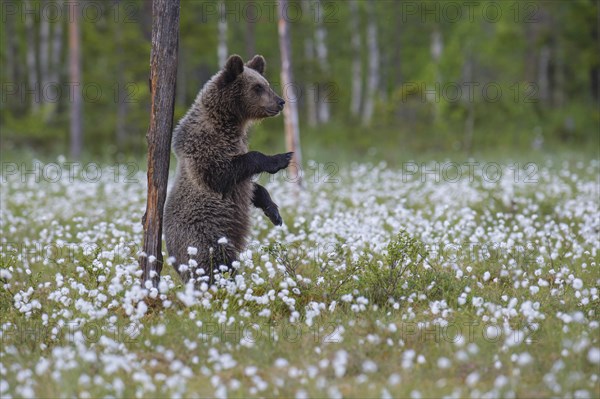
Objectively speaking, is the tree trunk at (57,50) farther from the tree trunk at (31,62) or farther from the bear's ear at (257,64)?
the bear's ear at (257,64)

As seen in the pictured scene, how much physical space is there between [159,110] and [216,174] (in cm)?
102

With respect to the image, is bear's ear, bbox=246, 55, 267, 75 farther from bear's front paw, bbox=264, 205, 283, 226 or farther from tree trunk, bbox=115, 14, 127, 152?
tree trunk, bbox=115, 14, 127, 152

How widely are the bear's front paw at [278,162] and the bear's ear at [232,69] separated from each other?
119 cm

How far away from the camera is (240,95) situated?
866cm

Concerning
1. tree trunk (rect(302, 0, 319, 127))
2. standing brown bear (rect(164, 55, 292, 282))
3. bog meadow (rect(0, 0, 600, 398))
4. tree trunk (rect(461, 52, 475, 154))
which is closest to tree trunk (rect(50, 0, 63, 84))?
bog meadow (rect(0, 0, 600, 398))

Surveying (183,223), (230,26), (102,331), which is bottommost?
(102,331)

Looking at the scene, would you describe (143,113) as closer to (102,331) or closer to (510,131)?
(510,131)

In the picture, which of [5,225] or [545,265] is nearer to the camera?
[545,265]

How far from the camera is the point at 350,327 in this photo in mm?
6309

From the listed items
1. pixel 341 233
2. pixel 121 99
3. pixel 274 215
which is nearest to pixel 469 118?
pixel 121 99

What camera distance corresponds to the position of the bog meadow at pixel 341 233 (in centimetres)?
566

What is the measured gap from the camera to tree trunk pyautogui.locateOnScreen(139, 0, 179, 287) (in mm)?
7566

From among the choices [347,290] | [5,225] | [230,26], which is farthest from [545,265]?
[230,26]

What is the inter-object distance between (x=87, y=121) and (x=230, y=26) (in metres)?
10.5
